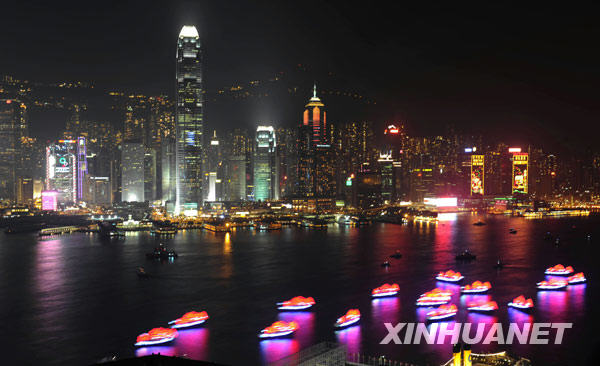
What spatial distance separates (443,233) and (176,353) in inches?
1886

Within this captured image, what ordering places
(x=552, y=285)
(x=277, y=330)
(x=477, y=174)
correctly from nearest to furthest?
(x=277, y=330), (x=552, y=285), (x=477, y=174)

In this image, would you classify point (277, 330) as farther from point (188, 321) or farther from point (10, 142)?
point (10, 142)

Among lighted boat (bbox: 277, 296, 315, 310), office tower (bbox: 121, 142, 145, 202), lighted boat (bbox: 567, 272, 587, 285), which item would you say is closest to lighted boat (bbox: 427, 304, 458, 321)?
lighted boat (bbox: 277, 296, 315, 310)

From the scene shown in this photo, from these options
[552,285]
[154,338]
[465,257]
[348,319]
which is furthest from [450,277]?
[154,338]

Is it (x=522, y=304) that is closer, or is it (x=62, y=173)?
(x=522, y=304)

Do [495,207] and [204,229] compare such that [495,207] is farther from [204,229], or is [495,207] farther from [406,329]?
[406,329]

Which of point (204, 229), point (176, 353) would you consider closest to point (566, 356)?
point (176, 353)

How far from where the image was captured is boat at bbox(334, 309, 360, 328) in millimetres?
23139

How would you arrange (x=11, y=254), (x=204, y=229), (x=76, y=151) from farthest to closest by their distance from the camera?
(x=76, y=151) → (x=204, y=229) → (x=11, y=254)

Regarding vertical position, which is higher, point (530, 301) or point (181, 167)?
point (181, 167)

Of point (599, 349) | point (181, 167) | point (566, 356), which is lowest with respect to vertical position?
point (566, 356)

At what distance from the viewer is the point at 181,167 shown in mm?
97875

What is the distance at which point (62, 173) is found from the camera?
10912 cm

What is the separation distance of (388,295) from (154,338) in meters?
12.7
